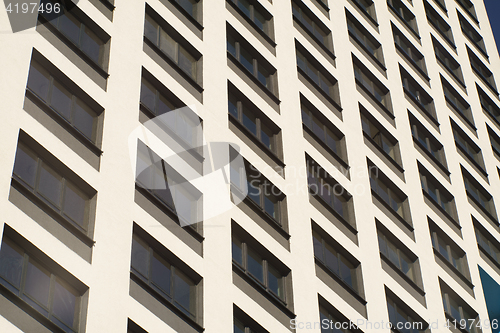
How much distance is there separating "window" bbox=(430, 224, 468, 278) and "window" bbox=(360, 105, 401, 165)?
12.6 feet


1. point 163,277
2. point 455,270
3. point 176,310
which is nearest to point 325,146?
point 455,270

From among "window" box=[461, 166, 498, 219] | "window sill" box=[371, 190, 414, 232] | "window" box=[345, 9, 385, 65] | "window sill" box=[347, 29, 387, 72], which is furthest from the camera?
"window" box=[345, 9, 385, 65]

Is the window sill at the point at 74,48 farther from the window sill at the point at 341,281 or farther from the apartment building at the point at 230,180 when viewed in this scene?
the window sill at the point at 341,281

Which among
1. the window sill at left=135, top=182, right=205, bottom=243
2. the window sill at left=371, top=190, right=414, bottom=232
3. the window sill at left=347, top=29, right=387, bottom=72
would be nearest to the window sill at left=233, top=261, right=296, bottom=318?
the window sill at left=135, top=182, right=205, bottom=243

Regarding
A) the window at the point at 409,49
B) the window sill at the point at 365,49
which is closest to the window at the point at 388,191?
the window sill at the point at 365,49

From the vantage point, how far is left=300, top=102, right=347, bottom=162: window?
3155 cm

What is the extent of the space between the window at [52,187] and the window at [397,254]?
14.1 m

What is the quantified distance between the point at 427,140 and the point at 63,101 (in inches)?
890

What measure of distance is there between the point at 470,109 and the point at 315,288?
949 inches

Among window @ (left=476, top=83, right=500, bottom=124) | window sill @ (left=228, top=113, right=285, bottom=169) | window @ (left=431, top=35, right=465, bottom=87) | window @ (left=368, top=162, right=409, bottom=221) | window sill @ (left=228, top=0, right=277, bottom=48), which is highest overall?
window @ (left=431, top=35, right=465, bottom=87)

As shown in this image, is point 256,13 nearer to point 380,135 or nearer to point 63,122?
point 380,135

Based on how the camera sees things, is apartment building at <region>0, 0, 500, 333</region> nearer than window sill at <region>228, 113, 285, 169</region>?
Yes

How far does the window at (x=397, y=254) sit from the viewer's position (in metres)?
30.4

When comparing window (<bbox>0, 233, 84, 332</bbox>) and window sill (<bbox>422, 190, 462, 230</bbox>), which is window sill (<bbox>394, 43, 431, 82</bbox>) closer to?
window sill (<bbox>422, 190, 462, 230</bbox>)
